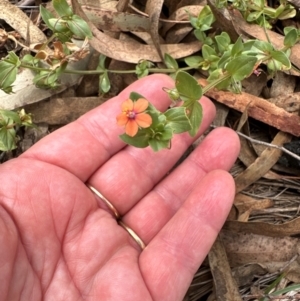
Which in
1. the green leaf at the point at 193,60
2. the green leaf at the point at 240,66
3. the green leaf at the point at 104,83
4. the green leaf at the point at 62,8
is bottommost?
the green leaf at the point at 104,83

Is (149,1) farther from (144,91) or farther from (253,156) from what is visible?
(253,156)

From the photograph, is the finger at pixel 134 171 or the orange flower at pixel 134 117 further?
the finger at pixel 134 171

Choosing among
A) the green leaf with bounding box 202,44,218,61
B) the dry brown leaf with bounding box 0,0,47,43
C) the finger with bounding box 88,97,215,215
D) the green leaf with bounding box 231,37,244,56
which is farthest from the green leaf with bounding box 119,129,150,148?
the dry brown leaf with bounding box 0,0,47,43

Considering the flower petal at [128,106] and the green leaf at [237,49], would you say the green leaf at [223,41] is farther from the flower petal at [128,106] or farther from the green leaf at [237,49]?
the flower petal at [128,106]

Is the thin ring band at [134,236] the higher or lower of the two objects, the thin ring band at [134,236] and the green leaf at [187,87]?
the lower

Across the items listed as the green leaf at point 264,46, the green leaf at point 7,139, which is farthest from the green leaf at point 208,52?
the green leaf at point 7,139

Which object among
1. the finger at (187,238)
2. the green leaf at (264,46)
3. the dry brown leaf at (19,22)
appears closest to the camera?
the finger at (187,238)

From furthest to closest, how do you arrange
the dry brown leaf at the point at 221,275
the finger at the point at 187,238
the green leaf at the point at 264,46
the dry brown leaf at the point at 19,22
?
1. the dry brown leaf at the point at 19,22
2. the dry brown leaf at the point at 221,275
3. the green leaf at the point at 264,46
4. the finger at the point at 187,238

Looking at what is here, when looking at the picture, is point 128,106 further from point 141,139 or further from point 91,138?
point 91,138
